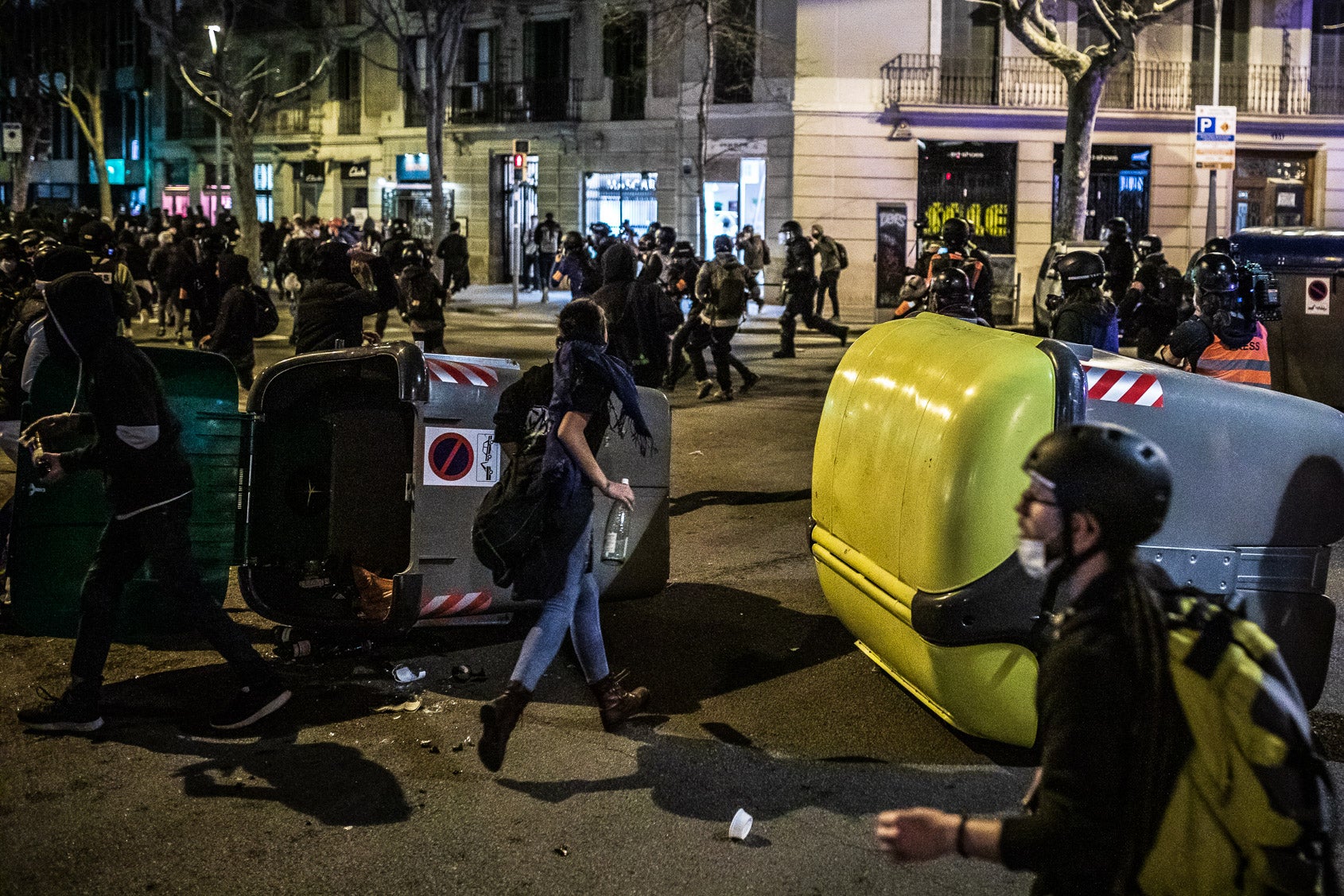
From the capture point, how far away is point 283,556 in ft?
21.6

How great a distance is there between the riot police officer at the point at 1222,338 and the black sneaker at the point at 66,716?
17.5 ft

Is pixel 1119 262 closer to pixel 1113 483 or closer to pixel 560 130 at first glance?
pixel 1113 483

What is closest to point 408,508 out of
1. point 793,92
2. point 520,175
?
point 520,175

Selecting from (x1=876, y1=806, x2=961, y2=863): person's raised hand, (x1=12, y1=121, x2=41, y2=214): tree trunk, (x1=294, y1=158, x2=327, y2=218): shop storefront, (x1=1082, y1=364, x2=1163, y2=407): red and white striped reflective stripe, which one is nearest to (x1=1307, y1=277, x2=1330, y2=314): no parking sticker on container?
(x1=1082, y1=364, x2=1163, y2=407): red and white striped reflective stripe

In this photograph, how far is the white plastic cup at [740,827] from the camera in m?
4.43

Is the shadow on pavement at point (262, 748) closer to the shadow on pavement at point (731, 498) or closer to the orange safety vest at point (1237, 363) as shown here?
the shadow on pavement at point (731, 498)

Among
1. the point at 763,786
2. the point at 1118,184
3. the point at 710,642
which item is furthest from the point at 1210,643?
the point at 1118,184

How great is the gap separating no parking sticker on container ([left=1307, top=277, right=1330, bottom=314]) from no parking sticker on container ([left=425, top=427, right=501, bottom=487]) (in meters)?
8.71

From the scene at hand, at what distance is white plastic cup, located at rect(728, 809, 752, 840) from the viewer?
4434 mm

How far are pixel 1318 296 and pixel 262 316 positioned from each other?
8.62 m

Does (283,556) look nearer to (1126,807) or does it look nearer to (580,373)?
(580,373)

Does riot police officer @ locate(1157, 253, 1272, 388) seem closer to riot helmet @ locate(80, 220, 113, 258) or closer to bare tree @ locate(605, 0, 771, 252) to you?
riot helmet @ locate(80, 220, 113, 258)

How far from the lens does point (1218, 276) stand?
7.57 m

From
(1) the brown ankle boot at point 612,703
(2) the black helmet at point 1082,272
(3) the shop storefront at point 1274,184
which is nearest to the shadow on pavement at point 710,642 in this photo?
(1) the brown ankle boot at point 612,703
